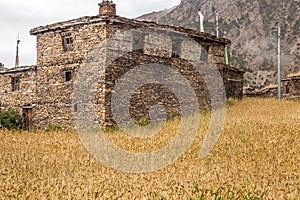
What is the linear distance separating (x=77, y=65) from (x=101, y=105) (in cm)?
266

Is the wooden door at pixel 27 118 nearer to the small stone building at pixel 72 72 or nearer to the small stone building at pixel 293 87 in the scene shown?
the small stone building at pixel 72 72

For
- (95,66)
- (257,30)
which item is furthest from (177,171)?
(257,30)

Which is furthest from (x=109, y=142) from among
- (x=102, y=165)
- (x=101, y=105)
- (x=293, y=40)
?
(x=293, y=40)

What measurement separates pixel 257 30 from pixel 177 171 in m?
72.9

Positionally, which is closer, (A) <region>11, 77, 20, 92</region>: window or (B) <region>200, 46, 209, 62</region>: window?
(A) <region>11, 77, 20, 92</region>: window

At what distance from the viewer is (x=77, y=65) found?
20.2 metres

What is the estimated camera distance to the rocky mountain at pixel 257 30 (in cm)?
6403

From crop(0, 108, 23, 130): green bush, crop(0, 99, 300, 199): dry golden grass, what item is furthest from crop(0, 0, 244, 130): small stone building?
crop(0, 99, 300, 199): dry golden grass

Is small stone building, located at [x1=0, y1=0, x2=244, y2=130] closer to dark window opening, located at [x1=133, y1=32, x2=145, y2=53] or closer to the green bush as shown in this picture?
dark window opening, located at [x1=133, y1=32, x2=145, y2=53]

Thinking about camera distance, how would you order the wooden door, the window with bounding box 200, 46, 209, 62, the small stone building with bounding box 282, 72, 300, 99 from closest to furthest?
the wooden door
the window with bounding box 200, 46, 209, 62
the small stone building with bounding box 282, 72, 300, 99

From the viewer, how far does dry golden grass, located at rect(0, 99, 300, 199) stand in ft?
17.8

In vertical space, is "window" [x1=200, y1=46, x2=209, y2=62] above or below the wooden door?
above

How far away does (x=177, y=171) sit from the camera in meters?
7.66

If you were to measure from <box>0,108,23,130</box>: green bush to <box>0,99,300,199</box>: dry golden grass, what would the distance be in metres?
8.96
